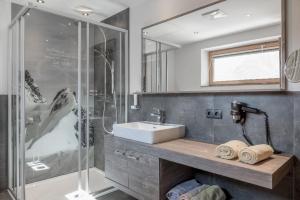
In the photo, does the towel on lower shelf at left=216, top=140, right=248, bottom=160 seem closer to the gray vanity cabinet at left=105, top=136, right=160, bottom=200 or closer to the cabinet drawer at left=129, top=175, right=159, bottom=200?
the gray vanity cabinet at left=105, top=136, right=160, bottom=200

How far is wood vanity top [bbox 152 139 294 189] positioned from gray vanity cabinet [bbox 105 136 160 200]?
195 millimetres

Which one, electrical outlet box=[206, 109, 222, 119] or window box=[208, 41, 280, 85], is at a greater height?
window box=[208, 41, 280, 85]

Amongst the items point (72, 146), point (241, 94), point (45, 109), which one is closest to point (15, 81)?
point (45, 109)

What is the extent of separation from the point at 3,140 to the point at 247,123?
9.26 feet

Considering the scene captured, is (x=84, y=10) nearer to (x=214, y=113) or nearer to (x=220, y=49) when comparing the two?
(x=220, y=49)

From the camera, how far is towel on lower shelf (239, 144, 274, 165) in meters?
1.39

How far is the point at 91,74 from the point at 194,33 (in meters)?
1.53

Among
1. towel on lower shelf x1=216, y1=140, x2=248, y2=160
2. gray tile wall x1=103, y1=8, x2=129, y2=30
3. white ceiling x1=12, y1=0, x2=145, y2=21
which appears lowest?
towel on lower shelf x1=216, y1=140, x2=248, y2=160

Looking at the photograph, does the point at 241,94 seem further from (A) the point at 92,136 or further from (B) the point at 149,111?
(A) the point at 92,136

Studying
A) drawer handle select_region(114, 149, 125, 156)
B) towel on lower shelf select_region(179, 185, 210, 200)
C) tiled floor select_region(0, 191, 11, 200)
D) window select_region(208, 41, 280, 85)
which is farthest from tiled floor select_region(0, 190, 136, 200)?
window select_region(208, 41, 280, 85)

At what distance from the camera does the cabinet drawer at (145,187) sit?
1922 mm

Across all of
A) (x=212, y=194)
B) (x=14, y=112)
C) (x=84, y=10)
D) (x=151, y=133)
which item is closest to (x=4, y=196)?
(x=14, y=112)

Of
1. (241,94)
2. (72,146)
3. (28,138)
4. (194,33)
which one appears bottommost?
(72,146)

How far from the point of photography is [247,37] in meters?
1.85
